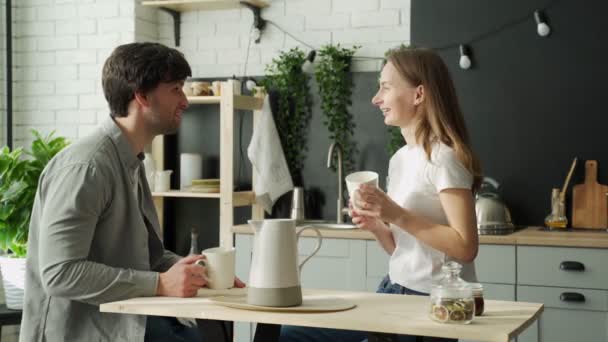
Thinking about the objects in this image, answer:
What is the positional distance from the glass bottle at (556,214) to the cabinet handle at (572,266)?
483 mm

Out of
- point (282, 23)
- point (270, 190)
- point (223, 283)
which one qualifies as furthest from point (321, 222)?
point (223, 283)

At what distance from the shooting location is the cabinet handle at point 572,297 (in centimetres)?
376

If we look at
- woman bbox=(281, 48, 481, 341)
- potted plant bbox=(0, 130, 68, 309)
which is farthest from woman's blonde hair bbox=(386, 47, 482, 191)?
potted plant bbox=(0, 130, 68, 309)

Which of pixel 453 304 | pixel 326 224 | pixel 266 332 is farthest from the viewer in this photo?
pixel 326 224

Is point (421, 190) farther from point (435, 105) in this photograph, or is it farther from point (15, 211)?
point (15, 211)

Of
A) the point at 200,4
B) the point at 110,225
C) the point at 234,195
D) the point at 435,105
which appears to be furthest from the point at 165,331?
the point at 200,4

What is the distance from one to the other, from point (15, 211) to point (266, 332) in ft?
6.08

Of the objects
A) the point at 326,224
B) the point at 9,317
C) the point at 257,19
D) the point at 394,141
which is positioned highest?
the point at 257,19

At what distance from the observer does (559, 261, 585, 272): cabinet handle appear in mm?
3764

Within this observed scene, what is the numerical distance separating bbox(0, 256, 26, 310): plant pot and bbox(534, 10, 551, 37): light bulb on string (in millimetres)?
2782

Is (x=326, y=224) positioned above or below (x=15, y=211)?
below

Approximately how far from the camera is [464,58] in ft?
14.7

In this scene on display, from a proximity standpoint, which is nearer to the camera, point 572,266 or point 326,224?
point 572,266

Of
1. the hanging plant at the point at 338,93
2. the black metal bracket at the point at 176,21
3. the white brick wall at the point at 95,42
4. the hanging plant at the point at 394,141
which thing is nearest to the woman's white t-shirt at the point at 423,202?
the hanging plant at the point at 394,141
